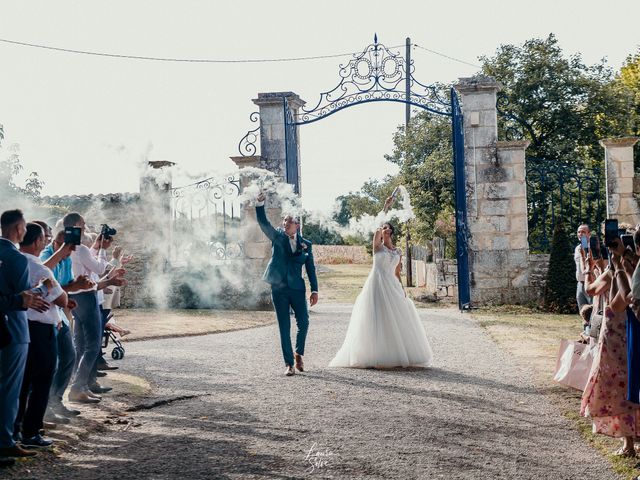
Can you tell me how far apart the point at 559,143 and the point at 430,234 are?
4.47 meters

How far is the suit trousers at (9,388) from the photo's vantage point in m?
5.01

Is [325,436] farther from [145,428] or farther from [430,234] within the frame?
[430,234]

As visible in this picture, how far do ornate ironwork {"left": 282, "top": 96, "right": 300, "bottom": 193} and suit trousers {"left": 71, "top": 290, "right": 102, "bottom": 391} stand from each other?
29.6 feet

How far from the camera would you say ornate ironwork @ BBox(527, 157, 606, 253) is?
16094mm

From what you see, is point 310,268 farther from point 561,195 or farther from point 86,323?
point 561,195

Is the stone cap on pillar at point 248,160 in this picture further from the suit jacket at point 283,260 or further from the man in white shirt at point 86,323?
the man in white shirt at point 86,323

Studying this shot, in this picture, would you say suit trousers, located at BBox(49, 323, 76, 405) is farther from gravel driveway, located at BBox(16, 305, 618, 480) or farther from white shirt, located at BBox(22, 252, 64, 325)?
gravel driveway, located at BBox(16, 305, 618, 480)

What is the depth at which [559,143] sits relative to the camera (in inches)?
854

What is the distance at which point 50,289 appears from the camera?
5.44 m

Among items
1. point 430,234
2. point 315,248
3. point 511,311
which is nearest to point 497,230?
point 511,311

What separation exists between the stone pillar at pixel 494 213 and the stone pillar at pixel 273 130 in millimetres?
→ 3778

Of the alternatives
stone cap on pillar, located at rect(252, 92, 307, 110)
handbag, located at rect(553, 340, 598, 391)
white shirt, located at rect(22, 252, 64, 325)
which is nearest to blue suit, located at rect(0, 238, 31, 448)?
white shirt, located at rect(22, 252, 64, 325)

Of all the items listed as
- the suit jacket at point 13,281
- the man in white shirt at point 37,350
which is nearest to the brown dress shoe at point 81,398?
the man in white shirt at point 37,350

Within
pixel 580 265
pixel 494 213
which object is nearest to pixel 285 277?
pixel 580 265
